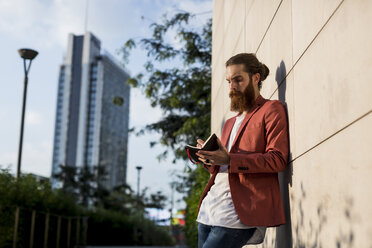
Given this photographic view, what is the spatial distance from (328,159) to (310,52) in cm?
73

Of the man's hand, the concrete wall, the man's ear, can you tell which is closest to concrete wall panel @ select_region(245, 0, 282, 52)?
the concrete wall

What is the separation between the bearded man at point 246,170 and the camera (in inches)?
111

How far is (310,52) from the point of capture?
2818mm

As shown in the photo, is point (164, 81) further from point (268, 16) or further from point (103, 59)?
point (103, 59)

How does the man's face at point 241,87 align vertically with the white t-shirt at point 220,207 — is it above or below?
above

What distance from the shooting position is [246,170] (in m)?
2.82

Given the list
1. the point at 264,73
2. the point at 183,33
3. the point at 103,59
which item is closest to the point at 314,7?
the point at 264,73

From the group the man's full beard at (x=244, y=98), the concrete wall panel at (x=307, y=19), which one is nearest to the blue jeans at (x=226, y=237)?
the man's full beard at (x=244, y=98)

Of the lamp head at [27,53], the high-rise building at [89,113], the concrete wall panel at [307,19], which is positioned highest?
the high-rise building at [89,113]

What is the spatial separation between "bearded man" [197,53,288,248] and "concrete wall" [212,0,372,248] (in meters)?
0.14

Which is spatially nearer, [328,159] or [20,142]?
[328,159]

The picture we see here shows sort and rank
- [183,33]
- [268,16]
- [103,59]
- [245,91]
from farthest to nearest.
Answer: [103,59], [183,33], [268,16], [245,91]

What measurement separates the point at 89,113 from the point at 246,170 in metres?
126

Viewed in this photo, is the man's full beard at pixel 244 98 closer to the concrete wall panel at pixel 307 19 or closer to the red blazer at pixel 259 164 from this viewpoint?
the red blazer at pixel 259 164
